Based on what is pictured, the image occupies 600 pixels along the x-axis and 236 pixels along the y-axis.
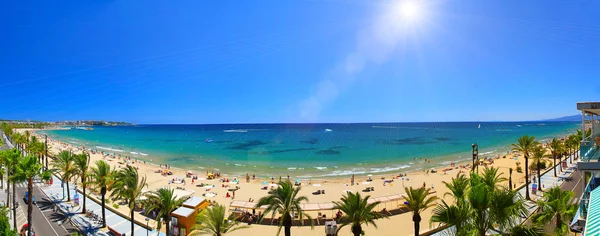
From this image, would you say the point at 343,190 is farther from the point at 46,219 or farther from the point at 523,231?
the point at 46,219

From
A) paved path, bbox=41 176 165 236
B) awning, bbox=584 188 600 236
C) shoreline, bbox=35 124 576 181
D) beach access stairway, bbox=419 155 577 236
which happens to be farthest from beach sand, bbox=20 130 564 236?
awning, bbox=584 188 600 236

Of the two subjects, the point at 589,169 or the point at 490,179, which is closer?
the point at 589,169

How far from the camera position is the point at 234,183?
1585 inches

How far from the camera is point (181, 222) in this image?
64.6 ft

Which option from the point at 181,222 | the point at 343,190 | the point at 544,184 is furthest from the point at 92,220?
the point at 544,184

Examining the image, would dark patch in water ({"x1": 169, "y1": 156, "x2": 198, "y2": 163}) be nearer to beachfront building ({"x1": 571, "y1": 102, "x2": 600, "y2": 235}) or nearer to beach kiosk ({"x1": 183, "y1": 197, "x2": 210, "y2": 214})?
beach kiosk ({"x1": 183, "y1": 197, "x2": 210, "y2": 214})

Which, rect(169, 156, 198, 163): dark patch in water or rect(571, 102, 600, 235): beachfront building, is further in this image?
rect(169, 156, 198, 163): dark patch in water

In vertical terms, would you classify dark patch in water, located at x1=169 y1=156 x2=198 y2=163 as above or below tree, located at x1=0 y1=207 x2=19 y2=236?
below

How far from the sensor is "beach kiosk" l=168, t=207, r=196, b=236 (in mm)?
19547

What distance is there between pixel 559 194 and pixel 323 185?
27.5m

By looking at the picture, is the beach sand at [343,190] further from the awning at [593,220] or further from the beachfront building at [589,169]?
the awning at [593,220]

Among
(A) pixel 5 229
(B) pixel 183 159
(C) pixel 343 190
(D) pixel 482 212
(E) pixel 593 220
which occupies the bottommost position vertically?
(B) pixel 183 159

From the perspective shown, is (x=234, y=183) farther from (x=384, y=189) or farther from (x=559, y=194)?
(x=559, y=194)

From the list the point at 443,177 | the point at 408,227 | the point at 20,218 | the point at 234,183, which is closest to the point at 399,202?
the point at 408,227
